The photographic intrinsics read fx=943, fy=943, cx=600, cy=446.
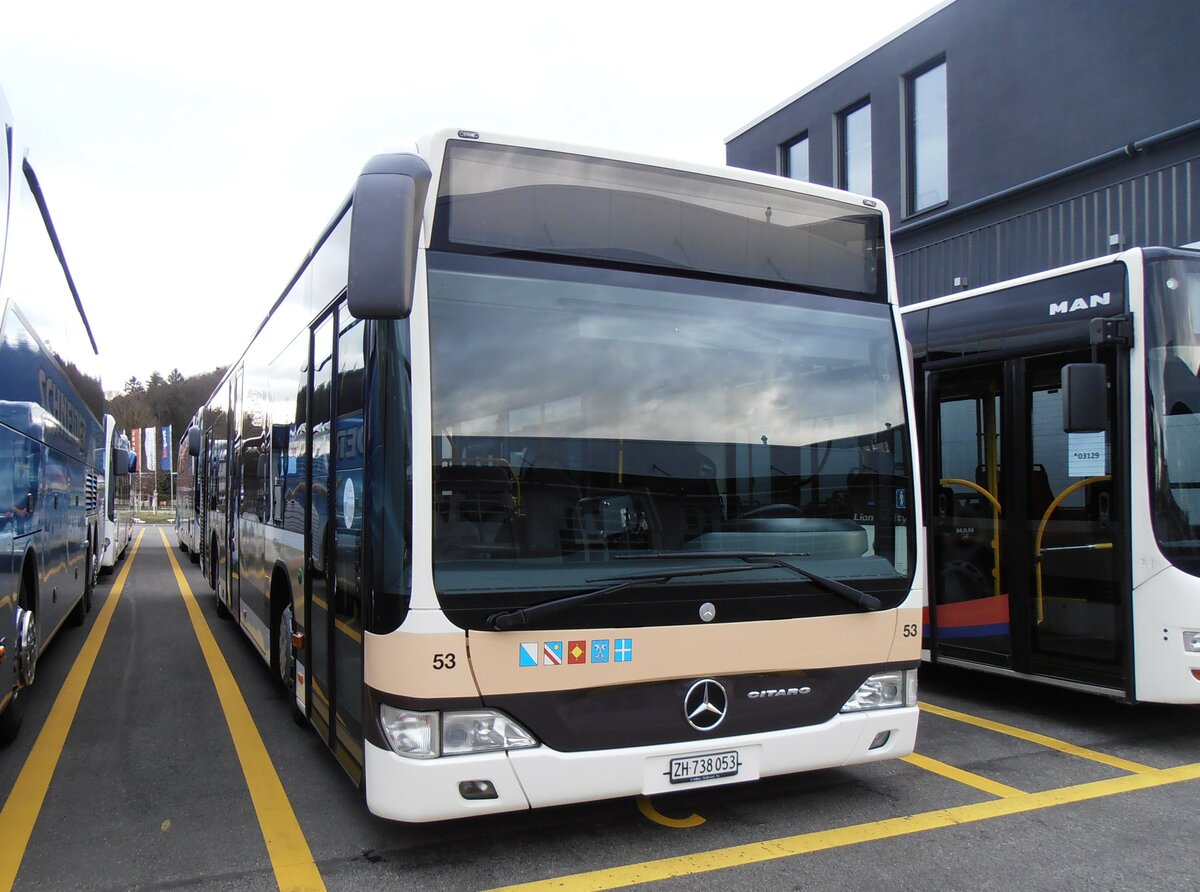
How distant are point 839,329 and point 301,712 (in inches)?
147

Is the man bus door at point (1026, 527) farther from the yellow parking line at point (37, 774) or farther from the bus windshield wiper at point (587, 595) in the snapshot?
the yellow parking line at point (37, 774)

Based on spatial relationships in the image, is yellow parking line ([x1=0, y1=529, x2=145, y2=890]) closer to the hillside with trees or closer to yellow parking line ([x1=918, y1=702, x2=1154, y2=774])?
yellow parking line ([x1=918, y1=702, x2=1154, y2=774])

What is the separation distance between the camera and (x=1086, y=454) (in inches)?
232

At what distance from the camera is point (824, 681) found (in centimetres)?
412

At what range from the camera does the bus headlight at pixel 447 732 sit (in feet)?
11.4

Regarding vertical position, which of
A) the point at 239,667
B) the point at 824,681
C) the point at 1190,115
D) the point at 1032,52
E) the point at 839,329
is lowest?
the point at 239,667

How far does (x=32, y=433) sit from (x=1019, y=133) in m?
13.3

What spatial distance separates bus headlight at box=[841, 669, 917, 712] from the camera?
422 centimetres

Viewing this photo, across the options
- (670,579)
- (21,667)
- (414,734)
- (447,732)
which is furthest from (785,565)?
(21,667)

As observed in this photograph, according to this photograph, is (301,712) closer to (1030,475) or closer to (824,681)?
(824,681)

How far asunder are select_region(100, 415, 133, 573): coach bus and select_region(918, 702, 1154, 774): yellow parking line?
41.9 feet

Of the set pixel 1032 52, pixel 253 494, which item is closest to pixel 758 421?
pixel 253 494

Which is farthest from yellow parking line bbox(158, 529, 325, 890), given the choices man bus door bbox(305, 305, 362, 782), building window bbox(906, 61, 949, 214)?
building window bbox(906, 61, 949, 214)

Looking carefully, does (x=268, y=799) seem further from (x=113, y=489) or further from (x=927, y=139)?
(x=927, y=139)
